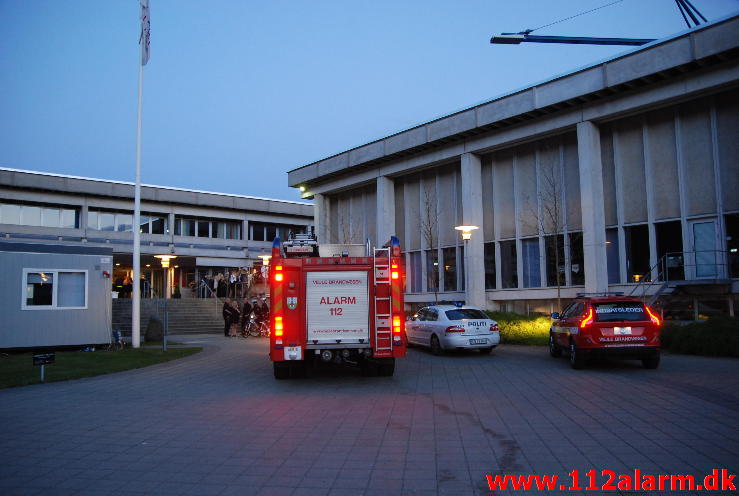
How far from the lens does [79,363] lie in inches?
626

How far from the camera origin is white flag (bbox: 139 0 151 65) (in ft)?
71.5

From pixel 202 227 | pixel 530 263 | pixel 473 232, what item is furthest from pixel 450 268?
pixel 202 227

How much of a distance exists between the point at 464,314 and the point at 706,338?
6.74 meters

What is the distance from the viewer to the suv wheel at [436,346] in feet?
60.3

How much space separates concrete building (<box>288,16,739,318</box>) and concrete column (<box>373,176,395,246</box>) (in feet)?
0.22

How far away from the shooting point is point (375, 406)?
985 cm

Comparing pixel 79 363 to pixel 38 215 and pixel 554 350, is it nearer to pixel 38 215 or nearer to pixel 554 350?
pixel 554 350

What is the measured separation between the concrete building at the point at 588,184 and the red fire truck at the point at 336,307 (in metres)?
13.6

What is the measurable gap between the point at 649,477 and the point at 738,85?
20.5 meters

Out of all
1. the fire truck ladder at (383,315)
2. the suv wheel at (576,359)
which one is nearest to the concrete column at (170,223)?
the fire truck ladder at (383,315)

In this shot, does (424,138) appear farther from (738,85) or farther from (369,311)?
(369,311)

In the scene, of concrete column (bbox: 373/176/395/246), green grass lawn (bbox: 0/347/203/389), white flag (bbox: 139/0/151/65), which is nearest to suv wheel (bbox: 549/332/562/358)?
green grass lawn (bbox: 0/347/203/389)

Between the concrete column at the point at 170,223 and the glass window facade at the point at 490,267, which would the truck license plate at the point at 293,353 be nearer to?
the glass window facade at the point at 490,267

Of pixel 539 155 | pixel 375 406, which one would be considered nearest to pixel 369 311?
pixel 375 406
